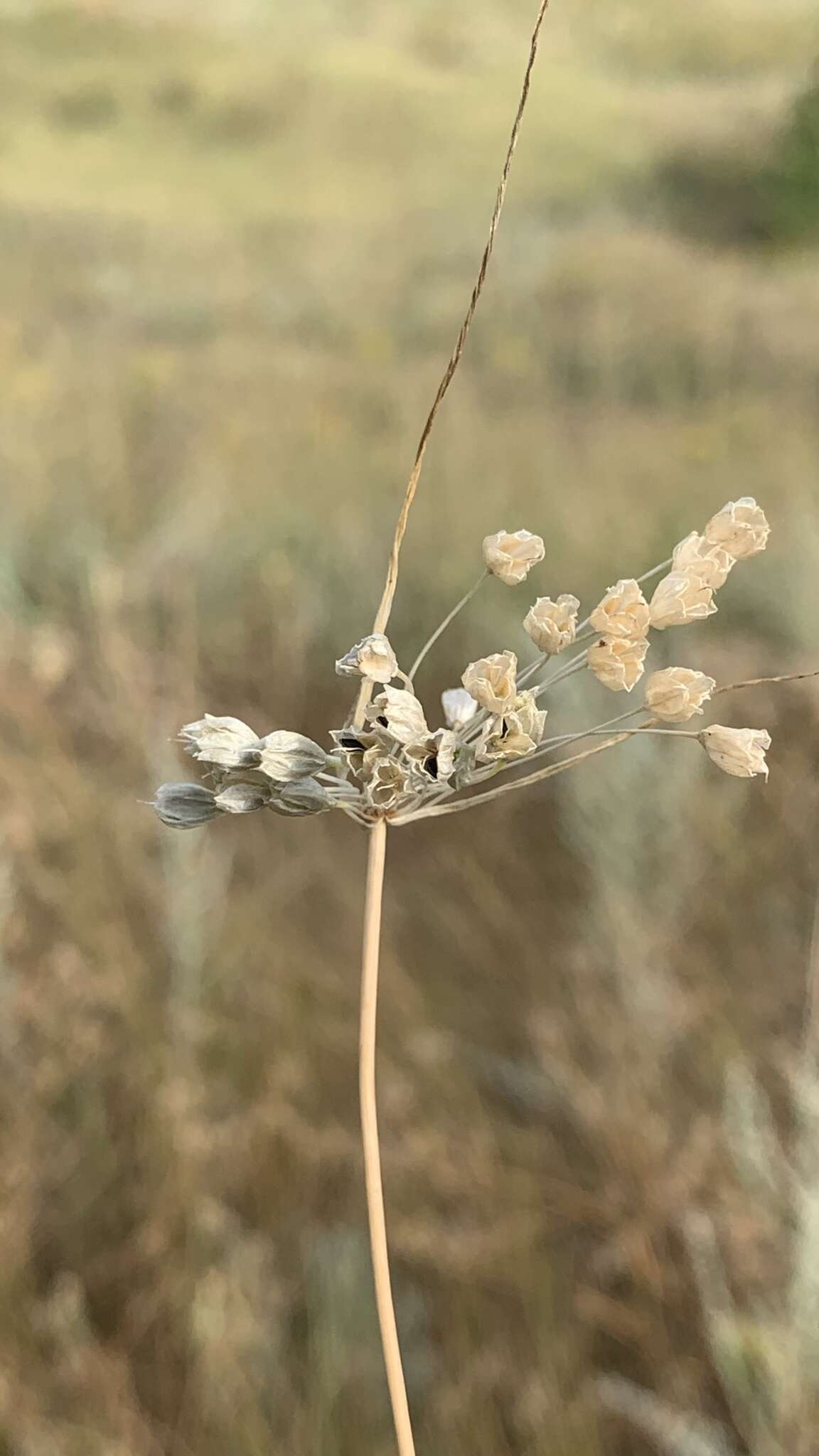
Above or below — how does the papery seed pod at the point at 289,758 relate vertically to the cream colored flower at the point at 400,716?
below

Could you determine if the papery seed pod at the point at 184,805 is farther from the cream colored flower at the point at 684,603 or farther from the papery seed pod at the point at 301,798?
the cream colored flower at the point at 684,603

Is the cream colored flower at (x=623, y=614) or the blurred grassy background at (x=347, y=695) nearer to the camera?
the cream colored flower at (x=623, y=614)

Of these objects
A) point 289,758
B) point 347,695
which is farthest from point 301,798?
point 347,695

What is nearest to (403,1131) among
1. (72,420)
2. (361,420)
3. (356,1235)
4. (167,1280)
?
(356,1235)

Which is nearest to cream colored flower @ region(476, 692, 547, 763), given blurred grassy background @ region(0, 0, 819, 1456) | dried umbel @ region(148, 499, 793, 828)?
dried umbel @ region(148, 499, 793, 828)

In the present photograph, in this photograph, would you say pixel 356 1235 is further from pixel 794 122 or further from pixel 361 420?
pixel 794 122

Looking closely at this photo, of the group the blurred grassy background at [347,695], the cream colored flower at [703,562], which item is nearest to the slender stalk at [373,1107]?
the cream colored flower at [703,562]
